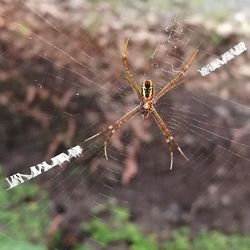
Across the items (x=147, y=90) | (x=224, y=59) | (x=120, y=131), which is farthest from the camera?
(x=224, y=59)

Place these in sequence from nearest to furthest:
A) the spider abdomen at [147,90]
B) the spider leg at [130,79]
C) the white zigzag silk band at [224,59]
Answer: the spider abdomen at [147,90] < the spider leg at [130,79] < the white zigzag silk band at [224,59]

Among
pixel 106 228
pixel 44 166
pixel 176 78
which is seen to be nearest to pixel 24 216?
pixel 44 166

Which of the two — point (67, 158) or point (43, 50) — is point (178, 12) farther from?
point (67, 158)

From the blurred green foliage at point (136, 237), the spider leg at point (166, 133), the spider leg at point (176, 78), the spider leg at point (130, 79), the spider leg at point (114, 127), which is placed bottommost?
the blurred green foliage at point (136, 237)

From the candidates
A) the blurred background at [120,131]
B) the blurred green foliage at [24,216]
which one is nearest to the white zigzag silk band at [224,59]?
the blurred background at [120,131]

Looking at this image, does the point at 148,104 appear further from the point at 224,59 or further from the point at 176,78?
the point at 224,59

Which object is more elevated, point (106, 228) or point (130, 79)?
point (130, 79)

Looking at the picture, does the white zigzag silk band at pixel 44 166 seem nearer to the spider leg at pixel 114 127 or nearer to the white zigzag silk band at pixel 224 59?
the spider leg at pixel 114 127

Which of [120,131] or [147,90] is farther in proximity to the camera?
[120,131]
